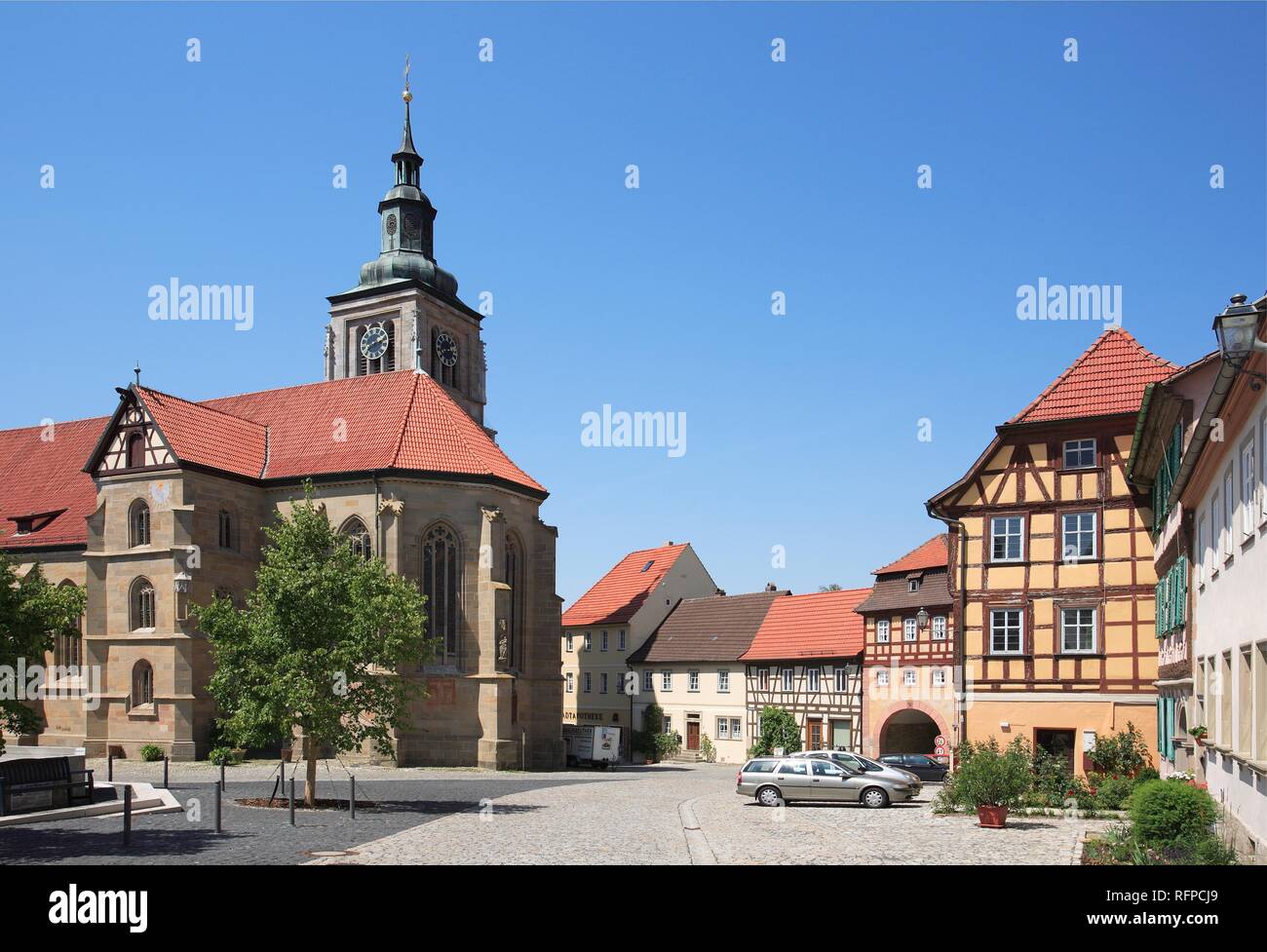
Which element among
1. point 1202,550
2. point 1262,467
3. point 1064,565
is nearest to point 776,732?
point 1064,565

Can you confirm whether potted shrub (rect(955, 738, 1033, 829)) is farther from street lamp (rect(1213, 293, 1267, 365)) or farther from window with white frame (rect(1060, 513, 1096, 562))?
street lamp (rect(1213, 293, 1267, 365))

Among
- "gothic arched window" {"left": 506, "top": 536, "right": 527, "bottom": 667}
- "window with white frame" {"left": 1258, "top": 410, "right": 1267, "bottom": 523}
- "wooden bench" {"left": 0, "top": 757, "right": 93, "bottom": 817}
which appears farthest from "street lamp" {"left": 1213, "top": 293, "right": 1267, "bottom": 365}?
"gothic arched window" {"left": 506, "top": 536, "right": 527, "bottom": 667}

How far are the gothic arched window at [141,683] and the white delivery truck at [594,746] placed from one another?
618 inches

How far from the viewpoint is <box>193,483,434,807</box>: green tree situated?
74.1 feet

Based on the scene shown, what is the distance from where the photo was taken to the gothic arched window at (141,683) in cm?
3772

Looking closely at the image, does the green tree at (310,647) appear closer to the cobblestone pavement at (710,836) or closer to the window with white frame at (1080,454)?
the cobblestone pavement at (710,836)

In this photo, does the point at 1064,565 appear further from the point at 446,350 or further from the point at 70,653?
the point at 446,350

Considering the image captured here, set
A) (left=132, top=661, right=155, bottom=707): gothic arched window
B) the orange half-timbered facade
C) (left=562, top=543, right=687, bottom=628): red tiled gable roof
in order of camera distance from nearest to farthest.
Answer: the orange half-timbered facade
(left=132, top=661, right=155, bottom=707): gothic arched window
(left=562, top=543, right=687, bottom=628): red tiled gable roof

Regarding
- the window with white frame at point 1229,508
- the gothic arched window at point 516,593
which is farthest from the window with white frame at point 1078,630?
the gothic arched window at point 516,593

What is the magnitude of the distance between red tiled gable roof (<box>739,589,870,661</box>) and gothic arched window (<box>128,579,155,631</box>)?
24836 mm

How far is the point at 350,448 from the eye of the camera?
132 ft

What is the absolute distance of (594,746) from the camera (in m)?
44.8

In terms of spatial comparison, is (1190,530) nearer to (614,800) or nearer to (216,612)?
(614,800)
